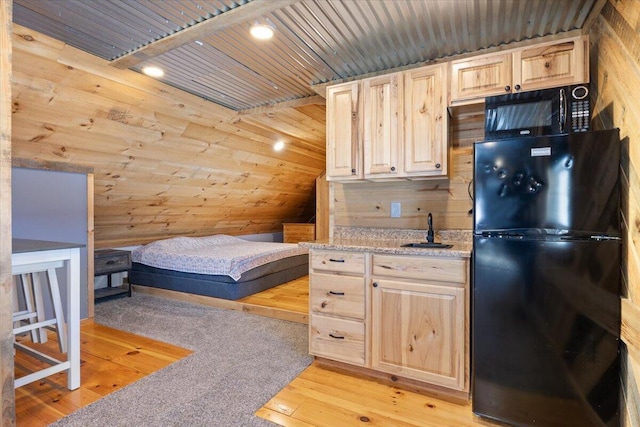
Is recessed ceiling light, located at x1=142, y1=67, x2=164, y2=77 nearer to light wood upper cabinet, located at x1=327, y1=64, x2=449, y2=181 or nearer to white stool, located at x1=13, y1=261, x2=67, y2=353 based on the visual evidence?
light wood upper cabinet, located at x1=327, y1=64, x2=449, y2=181

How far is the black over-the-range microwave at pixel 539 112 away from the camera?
5.90ft

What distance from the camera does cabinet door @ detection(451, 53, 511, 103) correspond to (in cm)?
207

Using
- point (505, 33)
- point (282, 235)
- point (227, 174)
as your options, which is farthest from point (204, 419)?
point (282, 235)

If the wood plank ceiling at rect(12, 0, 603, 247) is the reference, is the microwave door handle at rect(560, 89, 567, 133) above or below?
below

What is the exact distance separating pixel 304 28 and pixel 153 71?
146 centimetres

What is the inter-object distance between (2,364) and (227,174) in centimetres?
354

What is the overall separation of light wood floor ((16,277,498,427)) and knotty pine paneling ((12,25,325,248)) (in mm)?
1817

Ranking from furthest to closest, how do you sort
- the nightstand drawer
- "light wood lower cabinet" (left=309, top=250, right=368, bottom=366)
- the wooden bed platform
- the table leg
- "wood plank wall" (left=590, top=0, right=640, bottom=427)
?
the nightstand drawer
the wooden bed platform
"light wood lower cabinet" (left=309, top=250, right=368, bottom=366)
the table leg
"wood plank wall" (left=590, top=0, right=640, bottom=427)

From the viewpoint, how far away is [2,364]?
1.57 meters

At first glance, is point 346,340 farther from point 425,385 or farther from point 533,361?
point 533,361

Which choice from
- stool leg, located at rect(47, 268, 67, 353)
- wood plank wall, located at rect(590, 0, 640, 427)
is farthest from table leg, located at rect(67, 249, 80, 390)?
wood plank wall, located at rect(590, 0, 640, 427)

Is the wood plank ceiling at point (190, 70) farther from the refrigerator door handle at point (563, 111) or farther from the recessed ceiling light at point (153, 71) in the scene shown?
the refrigerator door handle at point (563, 111)

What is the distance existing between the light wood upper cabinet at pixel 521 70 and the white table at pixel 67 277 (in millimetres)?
2576

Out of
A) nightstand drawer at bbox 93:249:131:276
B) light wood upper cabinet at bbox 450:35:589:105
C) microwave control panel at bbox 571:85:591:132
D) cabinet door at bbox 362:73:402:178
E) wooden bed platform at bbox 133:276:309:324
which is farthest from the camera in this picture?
nightstand drawer at bbox 93:249:131:276
